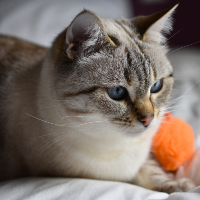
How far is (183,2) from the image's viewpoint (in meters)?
3.65

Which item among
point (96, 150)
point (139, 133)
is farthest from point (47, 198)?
point (139, 133)

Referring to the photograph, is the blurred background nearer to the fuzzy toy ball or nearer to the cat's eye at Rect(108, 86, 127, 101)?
the fuzzy toy ball

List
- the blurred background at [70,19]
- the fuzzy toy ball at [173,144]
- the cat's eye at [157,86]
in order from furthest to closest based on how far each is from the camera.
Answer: the blurred background at [70,19], the fuzzy toy ball at [173,144], the cat's eye at [157,86]

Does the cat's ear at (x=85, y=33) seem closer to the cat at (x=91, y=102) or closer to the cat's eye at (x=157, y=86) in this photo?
the cat at (x=91, y=102)

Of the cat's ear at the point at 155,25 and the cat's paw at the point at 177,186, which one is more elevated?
the cat's ear at the point at 155,25

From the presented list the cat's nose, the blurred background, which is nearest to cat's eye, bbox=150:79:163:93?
the cat's nose

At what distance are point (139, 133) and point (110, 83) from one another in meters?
0.35

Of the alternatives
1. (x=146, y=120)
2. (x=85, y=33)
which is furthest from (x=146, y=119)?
(x=85, y=33)

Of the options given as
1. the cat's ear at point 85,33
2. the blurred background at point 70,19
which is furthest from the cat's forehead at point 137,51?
the blurred background at point 70,19

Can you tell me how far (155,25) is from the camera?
1512 mm

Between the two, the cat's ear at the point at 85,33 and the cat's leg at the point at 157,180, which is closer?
the cat's ear at the point at 85,33

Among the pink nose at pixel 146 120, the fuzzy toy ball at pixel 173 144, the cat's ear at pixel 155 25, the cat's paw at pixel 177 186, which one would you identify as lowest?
the cat's paw at pixel 177 186

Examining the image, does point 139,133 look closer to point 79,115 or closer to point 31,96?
point 79,115

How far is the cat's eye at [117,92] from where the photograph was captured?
4.37 ft
